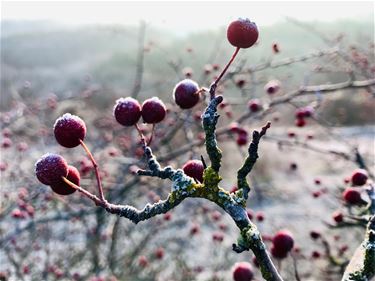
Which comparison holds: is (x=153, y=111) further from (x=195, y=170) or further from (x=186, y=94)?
(x=195, y=170)

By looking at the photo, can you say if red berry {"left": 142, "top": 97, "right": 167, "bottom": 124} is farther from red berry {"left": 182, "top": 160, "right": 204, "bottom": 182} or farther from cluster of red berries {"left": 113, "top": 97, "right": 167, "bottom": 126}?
red berry {"left": 182, "top": 160, "right": 204, "bottom": 182}

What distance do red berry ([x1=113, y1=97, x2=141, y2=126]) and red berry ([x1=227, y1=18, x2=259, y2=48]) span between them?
27 centimetres

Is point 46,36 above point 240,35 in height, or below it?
below

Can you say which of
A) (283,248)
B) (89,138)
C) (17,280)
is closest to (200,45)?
(89,138)

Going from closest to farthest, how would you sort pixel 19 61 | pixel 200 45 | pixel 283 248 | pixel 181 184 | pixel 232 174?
pixel 181 184, pixel 283 248, pixel 232 174, pixel 200 45, pixel 19 61

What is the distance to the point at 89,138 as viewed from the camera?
6168 mm

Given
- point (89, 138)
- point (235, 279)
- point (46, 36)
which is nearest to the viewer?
point (235, 279)

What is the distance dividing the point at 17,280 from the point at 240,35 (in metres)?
3.04

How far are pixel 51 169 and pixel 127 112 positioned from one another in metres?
0.23

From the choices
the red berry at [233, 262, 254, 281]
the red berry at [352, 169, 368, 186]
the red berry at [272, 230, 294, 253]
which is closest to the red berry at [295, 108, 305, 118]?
the red berry at [352, 169, 368, 186]

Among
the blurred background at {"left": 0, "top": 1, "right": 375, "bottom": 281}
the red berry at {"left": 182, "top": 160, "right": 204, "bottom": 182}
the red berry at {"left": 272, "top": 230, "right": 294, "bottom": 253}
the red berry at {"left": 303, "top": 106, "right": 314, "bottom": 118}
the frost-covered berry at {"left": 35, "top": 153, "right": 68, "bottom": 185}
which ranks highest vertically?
the red berry at {"left": 182, "top": 160, "right": 204, "bottom": 182}

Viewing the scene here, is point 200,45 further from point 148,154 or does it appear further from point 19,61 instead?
point 148,154

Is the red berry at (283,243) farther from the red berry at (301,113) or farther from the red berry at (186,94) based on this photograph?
the red berry at (301,113)

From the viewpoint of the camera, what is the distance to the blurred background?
11.6 ft
